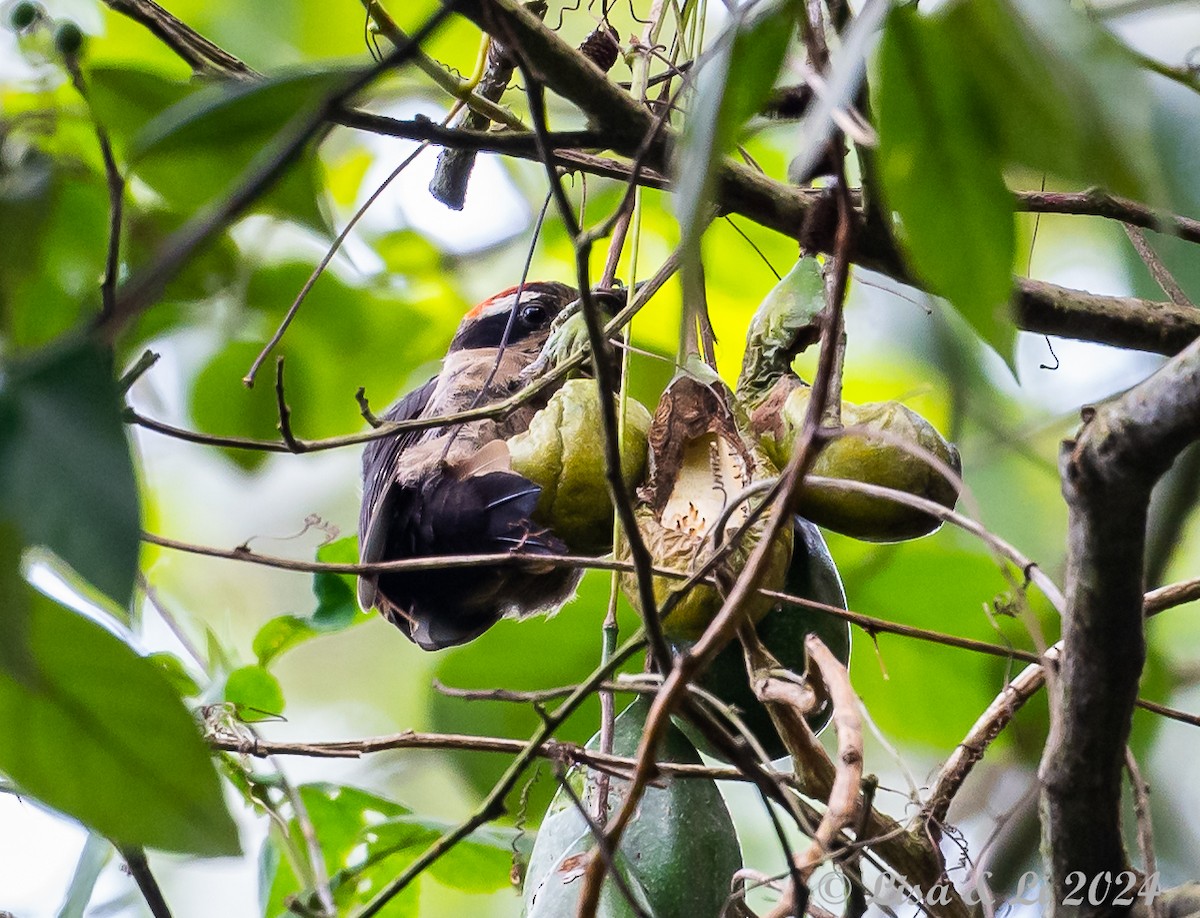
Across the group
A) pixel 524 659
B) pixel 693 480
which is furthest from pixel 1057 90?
pixel 524 659

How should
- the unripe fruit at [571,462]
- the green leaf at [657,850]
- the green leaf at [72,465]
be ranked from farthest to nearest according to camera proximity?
the unripe fruit at [571,462], the green leaf at [657,850], the green leaf at [72,465]

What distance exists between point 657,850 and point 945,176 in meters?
0.44

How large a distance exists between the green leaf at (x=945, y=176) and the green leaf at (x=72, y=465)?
0.82ft

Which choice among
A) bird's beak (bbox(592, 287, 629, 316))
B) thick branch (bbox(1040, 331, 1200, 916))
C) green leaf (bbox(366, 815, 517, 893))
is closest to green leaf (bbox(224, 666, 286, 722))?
green leaf (bbox(366, 815, 517, 893))

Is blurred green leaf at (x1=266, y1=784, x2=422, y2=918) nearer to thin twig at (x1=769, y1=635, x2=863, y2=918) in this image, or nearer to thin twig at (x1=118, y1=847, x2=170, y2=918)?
thin twig at (x1=118, y1=847, x2=170, y2=918)

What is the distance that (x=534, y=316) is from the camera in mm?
1099

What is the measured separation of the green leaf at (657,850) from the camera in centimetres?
64

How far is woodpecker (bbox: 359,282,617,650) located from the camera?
0.76m

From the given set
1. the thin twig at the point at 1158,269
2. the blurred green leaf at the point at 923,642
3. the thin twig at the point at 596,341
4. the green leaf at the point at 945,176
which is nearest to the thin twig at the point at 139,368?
the thin twig at the point at 596,341

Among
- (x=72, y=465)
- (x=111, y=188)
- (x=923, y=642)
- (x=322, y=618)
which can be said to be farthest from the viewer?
(x=923, y=642)

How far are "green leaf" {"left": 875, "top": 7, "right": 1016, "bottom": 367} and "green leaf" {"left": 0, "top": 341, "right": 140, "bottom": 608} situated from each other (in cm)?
25

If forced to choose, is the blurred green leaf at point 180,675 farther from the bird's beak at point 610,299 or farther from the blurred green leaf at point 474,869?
the bird's beak at point 610,299

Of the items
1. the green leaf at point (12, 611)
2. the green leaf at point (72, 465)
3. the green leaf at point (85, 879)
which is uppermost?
the green leaf at point (85, 879)

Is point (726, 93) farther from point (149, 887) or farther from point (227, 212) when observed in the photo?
point (149, 887)
